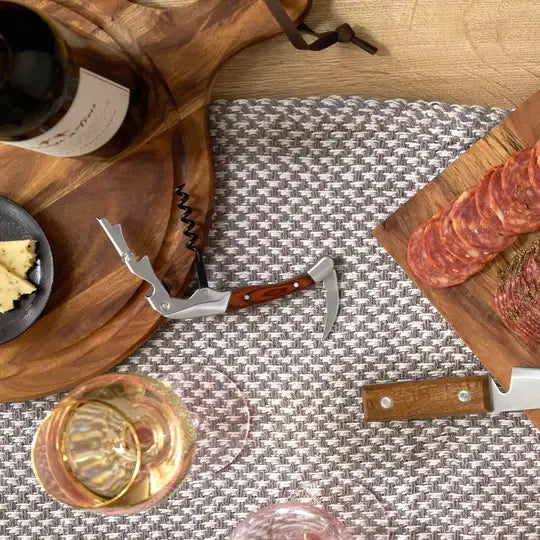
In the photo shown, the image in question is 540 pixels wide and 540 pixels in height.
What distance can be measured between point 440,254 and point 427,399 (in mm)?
159

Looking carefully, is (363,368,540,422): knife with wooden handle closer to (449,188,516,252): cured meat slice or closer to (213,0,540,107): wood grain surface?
(449,188,516,252): cured meat slice

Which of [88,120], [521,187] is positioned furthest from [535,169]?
[88,120]

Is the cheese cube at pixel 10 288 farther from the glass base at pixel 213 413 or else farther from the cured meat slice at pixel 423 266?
the cured meat slice at pixel 423 266

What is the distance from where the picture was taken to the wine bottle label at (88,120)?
26.4 inches

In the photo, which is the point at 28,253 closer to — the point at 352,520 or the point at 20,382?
the point at 20,382

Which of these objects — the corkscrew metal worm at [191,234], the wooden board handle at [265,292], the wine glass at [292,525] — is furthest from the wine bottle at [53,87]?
the wine glass at [292,525]

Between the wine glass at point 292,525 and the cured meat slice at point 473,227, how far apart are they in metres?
0.33

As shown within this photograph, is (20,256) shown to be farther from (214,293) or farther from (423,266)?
(423,266)

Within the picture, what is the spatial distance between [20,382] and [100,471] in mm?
162

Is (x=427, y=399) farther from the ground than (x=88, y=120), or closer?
closer

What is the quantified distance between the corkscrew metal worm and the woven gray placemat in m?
0.04

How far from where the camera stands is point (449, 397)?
32.6 inches

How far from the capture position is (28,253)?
0.81 m

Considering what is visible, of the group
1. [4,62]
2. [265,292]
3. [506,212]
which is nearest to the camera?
[4,62]
